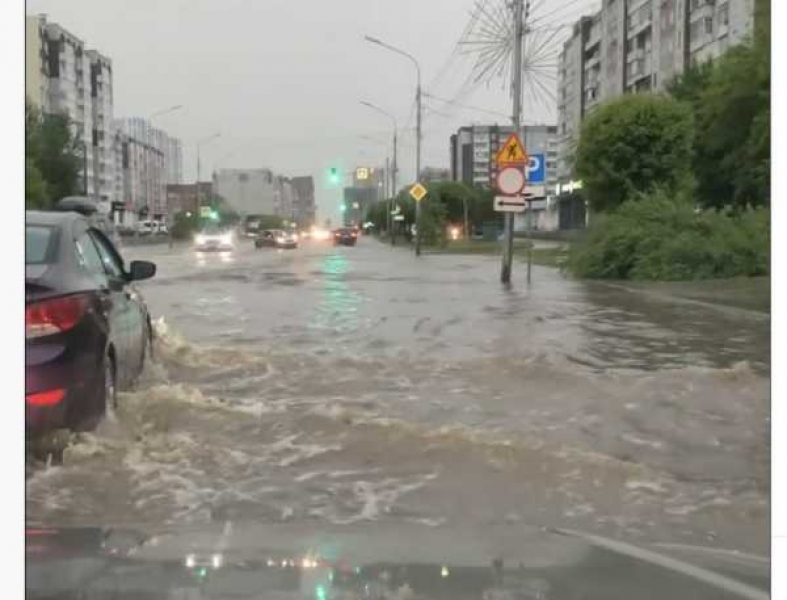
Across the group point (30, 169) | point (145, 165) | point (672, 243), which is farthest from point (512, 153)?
point (30, 169)

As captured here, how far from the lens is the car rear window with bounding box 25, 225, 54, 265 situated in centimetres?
554

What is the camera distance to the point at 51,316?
208 inches

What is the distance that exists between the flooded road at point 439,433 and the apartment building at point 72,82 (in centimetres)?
250

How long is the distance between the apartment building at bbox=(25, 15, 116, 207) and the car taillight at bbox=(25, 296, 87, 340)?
4.67ft

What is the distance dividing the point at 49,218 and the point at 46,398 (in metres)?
1.44

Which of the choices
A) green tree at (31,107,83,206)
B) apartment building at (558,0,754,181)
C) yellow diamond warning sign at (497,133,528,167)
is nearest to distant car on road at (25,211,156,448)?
→ green tree at (31,107,83,206)

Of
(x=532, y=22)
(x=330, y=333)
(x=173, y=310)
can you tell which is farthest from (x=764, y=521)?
(x=532, y=22)

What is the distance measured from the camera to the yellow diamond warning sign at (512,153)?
21.8 meters

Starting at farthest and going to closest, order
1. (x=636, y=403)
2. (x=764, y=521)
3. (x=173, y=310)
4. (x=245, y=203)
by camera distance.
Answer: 1. (x=245, y=203)
2. (x=173, y=310)
3. (x=636, y=403)
4. (x=764, y=521)

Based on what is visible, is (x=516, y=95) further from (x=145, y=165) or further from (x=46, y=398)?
(x=46, y=398)

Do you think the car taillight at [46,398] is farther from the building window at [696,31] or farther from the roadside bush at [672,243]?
the building window at [696,31]

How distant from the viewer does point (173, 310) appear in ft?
51.5
